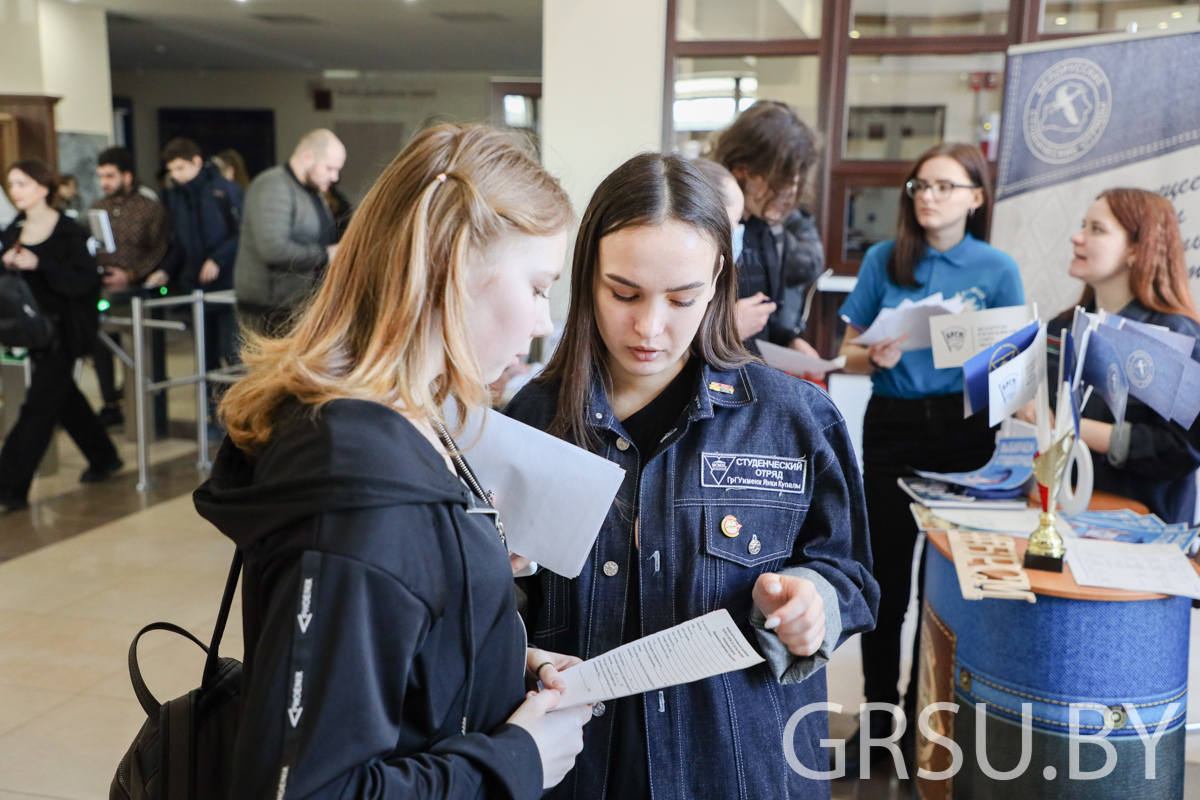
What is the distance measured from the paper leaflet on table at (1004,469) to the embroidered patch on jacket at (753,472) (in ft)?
3.46

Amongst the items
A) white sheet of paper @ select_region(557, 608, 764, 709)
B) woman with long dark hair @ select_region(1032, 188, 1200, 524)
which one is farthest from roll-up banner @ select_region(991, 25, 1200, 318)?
white sheet of paper @ select_region(557, 608, 764, 709)

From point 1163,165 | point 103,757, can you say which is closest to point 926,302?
point 1163,165

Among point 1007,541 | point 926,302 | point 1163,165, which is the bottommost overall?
point 1007,541

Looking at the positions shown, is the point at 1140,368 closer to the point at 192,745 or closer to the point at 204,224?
the point at 192,745

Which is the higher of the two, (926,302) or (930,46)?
(930,46)

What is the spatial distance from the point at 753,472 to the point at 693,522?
10cm

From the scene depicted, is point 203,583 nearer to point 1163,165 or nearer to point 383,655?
point 383,655

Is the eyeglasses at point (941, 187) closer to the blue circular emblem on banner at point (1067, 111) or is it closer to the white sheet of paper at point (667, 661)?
the blue circular emblem on banner at point (1067, 111)

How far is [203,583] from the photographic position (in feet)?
12.4

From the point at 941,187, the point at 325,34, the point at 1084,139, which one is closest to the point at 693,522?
the point at 941,187

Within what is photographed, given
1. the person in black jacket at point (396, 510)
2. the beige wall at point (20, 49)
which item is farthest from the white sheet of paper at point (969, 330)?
the beige wall at point (20, 49)

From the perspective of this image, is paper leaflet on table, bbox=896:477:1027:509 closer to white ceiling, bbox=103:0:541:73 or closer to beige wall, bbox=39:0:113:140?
white ceiling, bbox=103:0:541:73

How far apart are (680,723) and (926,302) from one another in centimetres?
151

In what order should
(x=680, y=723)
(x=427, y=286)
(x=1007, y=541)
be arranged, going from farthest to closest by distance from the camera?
(x=1007, y=541) < (x=680, y=723) < (x=427, y=286)
